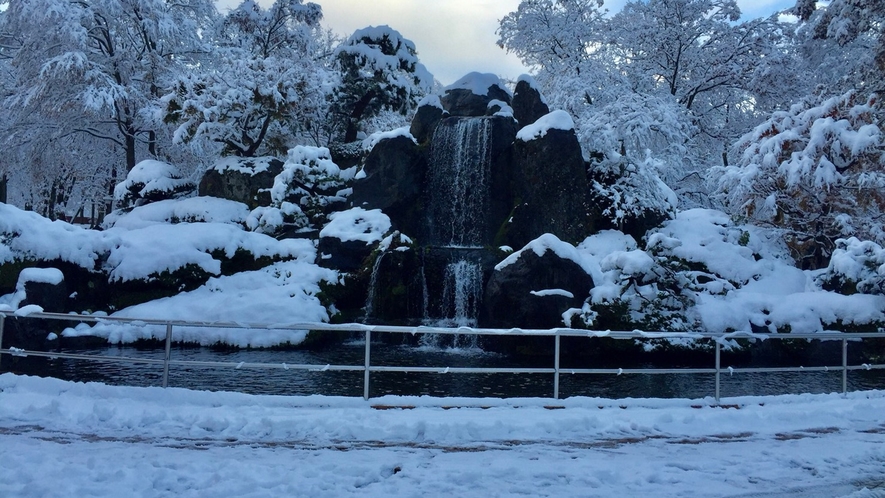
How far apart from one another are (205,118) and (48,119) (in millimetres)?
7832

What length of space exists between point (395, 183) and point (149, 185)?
10737mm

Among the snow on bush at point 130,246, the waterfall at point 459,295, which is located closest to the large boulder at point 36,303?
the snow on bush at point 130,246

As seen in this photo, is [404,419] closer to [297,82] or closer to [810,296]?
[810,296]

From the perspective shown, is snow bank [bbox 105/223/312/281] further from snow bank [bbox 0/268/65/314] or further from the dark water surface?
the dark water surface

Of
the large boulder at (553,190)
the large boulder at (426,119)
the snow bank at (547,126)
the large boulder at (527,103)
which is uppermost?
the large boulder at (527,103)

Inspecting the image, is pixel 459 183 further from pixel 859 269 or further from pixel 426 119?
pixel 859 269

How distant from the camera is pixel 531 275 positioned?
1712 cm

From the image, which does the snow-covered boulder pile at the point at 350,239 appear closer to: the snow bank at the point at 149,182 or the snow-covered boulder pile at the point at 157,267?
the snow-covered boulder pile at the point at 157,267

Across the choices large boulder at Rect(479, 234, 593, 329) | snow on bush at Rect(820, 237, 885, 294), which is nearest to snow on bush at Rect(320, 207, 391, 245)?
large boulder at Rect(479, 234, 593, 329)

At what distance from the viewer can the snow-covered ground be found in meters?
5.07

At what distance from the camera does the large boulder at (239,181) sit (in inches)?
1005

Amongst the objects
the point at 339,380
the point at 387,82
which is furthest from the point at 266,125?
the point at 339,380

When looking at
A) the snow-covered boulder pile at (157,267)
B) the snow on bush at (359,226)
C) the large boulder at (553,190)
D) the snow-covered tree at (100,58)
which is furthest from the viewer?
the snow-covered tree at (100,58)

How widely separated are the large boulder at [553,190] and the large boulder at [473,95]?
4.29m
